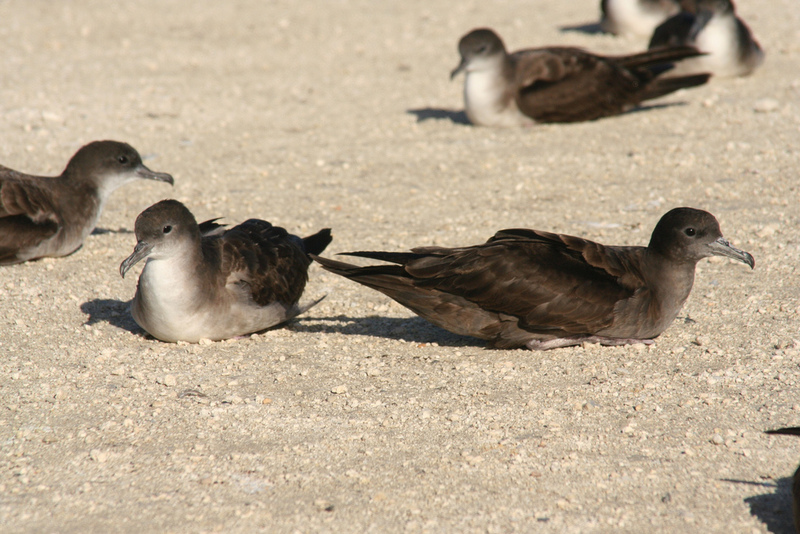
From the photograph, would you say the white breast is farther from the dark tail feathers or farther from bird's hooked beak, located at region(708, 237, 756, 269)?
bird's hooked beak, located at region(708, 237, 756, 269)

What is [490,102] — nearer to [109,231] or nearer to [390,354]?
[109,231]

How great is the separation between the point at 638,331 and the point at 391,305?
170 cm

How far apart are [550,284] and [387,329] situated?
1.14 m

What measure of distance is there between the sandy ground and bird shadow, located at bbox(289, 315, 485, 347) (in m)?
0.02

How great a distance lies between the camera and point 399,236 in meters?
6.82

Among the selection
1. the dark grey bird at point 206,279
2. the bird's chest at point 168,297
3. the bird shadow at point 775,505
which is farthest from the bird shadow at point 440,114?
the bird shadow at point 775,505

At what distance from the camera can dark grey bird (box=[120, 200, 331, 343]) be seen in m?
4.90

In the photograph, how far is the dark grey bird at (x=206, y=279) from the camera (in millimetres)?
4898

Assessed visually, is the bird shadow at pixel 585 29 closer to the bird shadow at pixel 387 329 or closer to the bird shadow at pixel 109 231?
the bird shadow at pixel 109 231

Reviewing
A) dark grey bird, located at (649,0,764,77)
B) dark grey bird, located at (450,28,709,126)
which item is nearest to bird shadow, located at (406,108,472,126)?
dark grey bird, located at (450,28,709,126)

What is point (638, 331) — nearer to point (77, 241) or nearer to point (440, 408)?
point (440, 408)

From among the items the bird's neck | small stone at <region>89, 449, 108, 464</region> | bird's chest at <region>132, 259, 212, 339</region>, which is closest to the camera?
small stone at <region>89, 449, 108, 464</region>

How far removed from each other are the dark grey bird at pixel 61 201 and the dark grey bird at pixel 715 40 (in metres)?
6.96

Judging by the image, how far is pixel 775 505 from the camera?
3.51 metres
